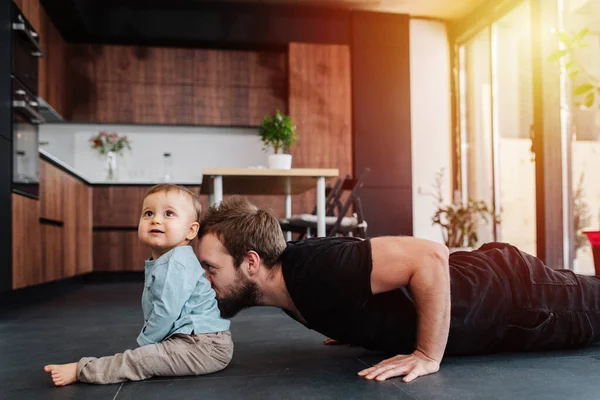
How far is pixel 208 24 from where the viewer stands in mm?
6422

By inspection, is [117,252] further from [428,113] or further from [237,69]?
[428,113]

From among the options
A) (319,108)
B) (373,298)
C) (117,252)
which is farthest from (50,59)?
(373,298)

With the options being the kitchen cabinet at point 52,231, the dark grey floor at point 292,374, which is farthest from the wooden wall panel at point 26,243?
the dark grey floor at point 292,374

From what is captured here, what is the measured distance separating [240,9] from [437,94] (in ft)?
8.17

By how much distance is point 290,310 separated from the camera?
1.59m

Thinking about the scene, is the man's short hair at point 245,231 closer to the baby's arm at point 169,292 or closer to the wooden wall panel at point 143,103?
the baby's arm at point 169,292

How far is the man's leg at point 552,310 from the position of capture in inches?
66.4

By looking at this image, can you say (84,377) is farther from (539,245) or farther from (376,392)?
(539,245)

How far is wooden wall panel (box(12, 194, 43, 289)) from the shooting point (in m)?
3.57

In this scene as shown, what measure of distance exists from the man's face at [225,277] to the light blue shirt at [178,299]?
0.02 metres

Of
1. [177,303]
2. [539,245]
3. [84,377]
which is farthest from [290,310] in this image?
[539,245]

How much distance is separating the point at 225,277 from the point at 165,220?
21 centimetres

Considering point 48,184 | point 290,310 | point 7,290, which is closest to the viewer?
point 290,310

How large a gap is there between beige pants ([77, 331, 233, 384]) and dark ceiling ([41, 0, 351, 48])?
533 cm
